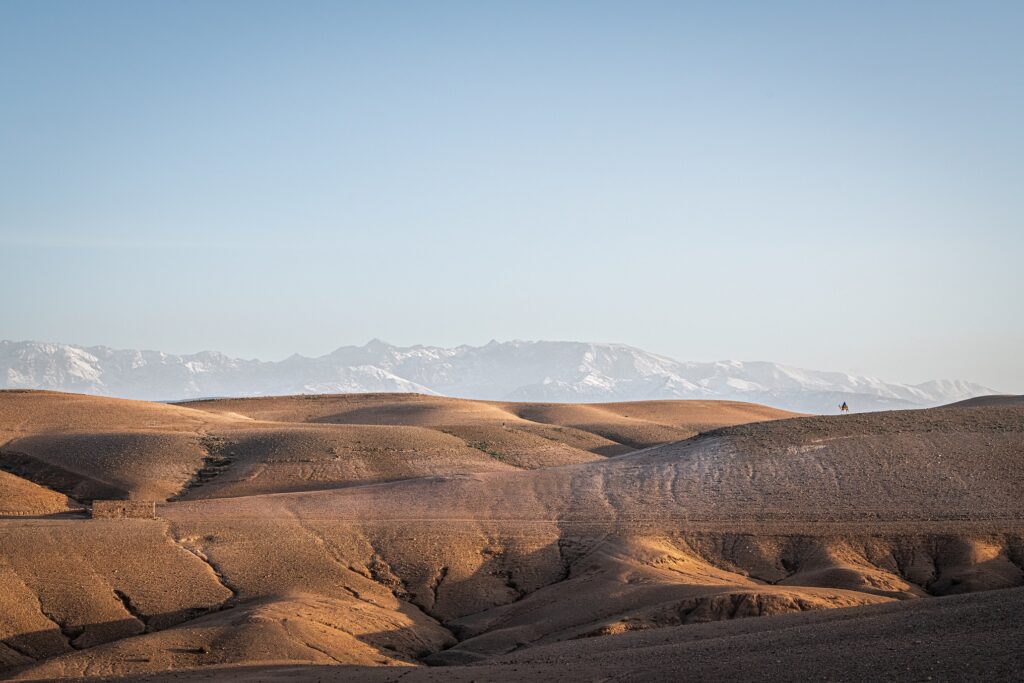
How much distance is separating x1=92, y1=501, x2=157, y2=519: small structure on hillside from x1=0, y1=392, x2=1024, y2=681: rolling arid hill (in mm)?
739

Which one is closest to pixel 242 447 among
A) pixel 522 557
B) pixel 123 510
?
pixel 123 510

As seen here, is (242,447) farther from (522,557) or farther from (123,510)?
(522,557)

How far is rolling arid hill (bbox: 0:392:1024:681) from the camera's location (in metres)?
20.9

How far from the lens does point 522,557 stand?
32500 mm

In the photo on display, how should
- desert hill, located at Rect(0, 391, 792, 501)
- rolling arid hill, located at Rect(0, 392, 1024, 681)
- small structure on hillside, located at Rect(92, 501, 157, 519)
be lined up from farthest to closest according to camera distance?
desert hill, located at Rect(0, 391, 792, 501), small structure on hillside, located at Rect(92, 501, 157, 519), rolling arid hill, located at Rect(0, 392, 1024, 681)

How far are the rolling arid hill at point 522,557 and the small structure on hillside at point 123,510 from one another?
0.74m

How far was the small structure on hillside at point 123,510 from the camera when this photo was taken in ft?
109

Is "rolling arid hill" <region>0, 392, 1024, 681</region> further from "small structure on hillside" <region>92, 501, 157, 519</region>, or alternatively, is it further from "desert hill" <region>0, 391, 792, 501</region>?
"small structure on hillside" <region>92, 501, 157, 519</region>

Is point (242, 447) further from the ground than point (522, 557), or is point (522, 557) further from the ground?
point (242, 447)

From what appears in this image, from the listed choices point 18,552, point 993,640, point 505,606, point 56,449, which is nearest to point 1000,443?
point 505,606

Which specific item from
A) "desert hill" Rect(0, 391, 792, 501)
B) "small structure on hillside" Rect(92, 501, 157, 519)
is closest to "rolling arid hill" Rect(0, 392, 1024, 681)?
"desert hill" Rect(0, 391, 792, 501)

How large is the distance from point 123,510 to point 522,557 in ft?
41.2

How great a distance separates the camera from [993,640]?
1708cm

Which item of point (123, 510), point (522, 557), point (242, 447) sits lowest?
point (522, 557)
